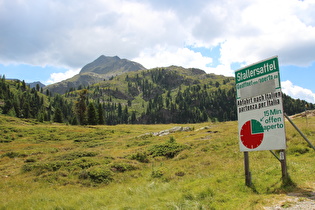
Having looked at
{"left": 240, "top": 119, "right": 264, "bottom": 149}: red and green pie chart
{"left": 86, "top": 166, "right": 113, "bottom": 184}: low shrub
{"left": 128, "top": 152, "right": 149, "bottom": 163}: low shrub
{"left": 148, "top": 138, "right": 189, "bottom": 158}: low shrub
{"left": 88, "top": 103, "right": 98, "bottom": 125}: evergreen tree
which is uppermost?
{"left": 88, "top": 103, "right": 98, "bottom": 125}: evergreen tree

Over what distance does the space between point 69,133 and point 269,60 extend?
6364cm

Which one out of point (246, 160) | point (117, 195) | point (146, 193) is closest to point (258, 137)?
point (246, 160)

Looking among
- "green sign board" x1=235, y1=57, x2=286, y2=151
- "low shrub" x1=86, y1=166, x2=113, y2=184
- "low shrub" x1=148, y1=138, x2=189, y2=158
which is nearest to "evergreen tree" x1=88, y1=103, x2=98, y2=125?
"low shrub" x1=148, y1=138, x2=189, y2=158

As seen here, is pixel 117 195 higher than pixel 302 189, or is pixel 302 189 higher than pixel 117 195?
pixel 302 189

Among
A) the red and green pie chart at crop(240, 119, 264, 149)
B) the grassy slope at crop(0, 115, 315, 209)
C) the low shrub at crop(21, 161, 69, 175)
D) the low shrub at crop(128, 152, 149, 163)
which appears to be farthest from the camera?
the low shrub at crop(128, 152, 149, 163)

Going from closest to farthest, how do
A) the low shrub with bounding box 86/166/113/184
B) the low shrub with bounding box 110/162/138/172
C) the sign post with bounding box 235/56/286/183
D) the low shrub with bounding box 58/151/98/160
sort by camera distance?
the sign post with bounding box 235/56/286/183 < the low shrub with bounding box 86/166/113/184 < the low shrub with bounding box 110/162/138/172 < the low shrub with bounding box 58/151/98/160

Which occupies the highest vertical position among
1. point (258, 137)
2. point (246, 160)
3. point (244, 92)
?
point (244, 92)

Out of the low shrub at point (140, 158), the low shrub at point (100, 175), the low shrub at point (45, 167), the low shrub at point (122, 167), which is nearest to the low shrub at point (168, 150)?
the low shrub at point (140, 158)

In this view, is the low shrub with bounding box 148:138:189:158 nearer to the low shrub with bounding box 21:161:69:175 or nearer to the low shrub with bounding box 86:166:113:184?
the low shrub with bounding box 86:166:113:184

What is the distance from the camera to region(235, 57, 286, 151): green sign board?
10148 millimetres

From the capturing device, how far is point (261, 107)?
10867 millimetres

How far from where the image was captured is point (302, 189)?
868 centimetres

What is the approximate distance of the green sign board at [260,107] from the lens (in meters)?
10.1

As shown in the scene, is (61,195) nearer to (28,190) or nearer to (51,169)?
(28,190)
